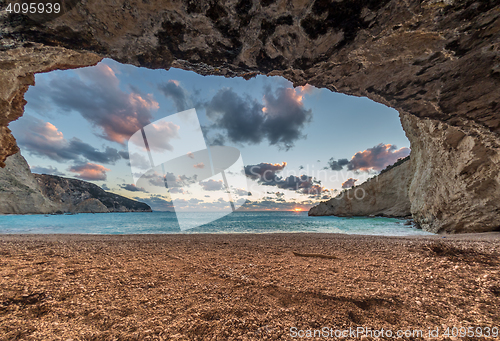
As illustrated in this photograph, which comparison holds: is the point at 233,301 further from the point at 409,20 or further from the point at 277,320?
the point at 409,20

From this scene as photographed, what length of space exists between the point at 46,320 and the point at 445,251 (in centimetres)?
661

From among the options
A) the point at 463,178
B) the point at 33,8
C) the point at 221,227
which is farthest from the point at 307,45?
the point at 221,227

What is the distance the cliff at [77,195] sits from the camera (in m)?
56.4

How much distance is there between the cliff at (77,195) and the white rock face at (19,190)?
9.57 m

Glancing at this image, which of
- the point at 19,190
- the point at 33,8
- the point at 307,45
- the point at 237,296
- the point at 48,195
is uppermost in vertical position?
the point at 19,190

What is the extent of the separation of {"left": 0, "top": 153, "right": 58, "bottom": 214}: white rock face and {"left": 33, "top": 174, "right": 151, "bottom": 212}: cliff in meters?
9.57

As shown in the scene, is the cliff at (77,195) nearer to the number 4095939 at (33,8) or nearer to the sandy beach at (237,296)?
the number 4095939 at (33,8)

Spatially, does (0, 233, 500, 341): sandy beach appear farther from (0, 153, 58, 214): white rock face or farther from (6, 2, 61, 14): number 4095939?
(0, 153, 58, 214): white rock face

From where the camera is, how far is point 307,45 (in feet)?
12.4

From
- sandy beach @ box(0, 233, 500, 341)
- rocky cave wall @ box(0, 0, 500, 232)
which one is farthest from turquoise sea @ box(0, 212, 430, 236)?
sandy beach @ box(0, 233, 500, 341)

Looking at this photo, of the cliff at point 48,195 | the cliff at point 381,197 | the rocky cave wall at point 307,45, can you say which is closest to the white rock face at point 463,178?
the rocky cave wall at point 307,45

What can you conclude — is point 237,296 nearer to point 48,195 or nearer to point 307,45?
point 307,45

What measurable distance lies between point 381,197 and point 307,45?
39024 millimetres

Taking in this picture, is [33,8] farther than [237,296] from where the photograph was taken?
Yes
